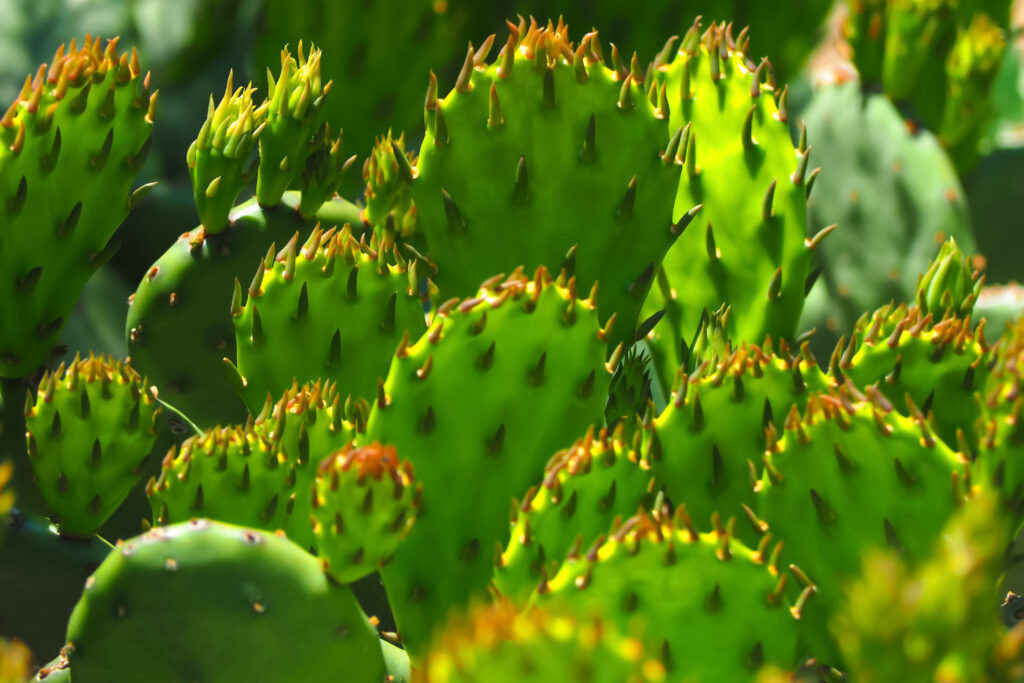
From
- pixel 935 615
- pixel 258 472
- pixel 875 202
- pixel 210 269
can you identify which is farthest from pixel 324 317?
pixel 875 202

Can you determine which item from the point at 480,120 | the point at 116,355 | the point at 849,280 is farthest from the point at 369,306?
the point at 849,280

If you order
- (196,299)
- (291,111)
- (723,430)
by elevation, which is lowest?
(196,299)

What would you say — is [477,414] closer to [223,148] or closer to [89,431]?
[89,431]

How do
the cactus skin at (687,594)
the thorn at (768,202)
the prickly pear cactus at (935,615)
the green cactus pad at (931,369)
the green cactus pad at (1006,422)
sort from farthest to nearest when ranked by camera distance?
the thorn at (768,202) < the green cactus pad at (931,369) < the green cactus pad at (1006,422) < the cactus skin at (687,594) < the prickly pear cactus at (935,615)

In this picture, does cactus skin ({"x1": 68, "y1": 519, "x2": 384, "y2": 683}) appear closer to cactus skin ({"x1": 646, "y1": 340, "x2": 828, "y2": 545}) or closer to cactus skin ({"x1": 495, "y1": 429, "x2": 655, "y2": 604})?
cactus skin ({"x1": 495, "y1": 429, "x2": 655, "y2": 604})

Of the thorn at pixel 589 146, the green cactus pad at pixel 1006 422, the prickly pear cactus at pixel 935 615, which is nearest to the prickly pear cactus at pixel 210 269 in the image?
the thorn at pixel 589 146

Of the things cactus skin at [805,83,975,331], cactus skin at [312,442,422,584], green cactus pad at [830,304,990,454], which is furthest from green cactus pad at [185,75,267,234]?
cactus skin at [805,83,975,331]

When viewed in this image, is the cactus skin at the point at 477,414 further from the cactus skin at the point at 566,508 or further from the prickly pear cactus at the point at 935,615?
the prickly pear cactus at the point at 935,615
